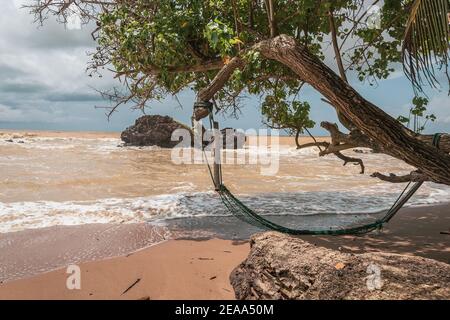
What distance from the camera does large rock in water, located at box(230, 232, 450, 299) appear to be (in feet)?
9.29

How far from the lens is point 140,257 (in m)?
5.20

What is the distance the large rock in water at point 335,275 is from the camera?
2.83 metres

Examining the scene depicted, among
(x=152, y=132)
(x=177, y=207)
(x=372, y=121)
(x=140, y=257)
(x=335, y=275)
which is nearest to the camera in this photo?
(x=335, y=275)

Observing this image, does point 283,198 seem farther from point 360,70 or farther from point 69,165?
point 69,165

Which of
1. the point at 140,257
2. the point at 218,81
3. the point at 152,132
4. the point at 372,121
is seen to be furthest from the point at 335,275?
the point at 152,132

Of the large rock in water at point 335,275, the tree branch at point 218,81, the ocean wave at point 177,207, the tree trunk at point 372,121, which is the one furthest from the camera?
the ocean wave at point 177,207

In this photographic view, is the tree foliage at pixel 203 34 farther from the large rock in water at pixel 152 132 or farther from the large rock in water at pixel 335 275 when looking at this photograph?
the large rock in water at pixel 152 132

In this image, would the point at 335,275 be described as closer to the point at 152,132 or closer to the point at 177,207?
the point at 177,207

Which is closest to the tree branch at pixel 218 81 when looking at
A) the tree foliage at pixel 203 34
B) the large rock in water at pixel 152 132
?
the tree foliage at pixel 203 34

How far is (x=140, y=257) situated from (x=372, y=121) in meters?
3.61

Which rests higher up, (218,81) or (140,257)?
(218,81)

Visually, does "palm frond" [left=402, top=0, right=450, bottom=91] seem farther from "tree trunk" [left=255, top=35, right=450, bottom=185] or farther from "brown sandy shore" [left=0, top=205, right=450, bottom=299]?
"brown sandy shore" [left=0, top=205, right=450, bottom=299]

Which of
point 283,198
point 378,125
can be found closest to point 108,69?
point 283,198

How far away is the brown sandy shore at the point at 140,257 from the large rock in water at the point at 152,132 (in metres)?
20.1
